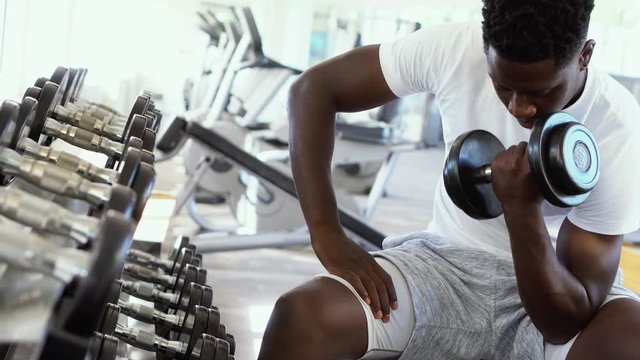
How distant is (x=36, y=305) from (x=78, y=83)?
0.91m

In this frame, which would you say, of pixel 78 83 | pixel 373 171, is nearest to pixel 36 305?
pixel 78 83

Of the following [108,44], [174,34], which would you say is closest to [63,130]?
[108,44]

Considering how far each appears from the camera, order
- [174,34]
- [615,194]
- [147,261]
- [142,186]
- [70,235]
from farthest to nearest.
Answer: [174,34] → [147,261] → [615,194] → [142,186] → [70,235]

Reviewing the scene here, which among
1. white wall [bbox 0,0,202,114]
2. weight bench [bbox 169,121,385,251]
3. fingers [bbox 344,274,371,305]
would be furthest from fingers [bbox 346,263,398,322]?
weight bench [bbox 169,121,385,251]

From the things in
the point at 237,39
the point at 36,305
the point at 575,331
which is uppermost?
the point at 237,39

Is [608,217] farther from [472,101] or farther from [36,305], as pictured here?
[36,305]

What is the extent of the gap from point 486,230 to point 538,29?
0.47 metres

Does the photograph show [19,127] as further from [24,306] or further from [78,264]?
[78,264]

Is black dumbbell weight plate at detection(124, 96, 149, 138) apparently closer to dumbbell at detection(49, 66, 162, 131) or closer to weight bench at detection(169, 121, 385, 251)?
dumbbell at detection(49, 66, 162, 131)

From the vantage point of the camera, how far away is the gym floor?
10.6 ft

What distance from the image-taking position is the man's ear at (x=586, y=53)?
1445mm

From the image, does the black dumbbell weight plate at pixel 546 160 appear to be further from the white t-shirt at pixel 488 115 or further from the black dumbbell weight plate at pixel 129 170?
the black dumbbell weight plate at pixel 129 170

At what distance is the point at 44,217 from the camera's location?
0.70m

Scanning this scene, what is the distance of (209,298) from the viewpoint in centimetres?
165
